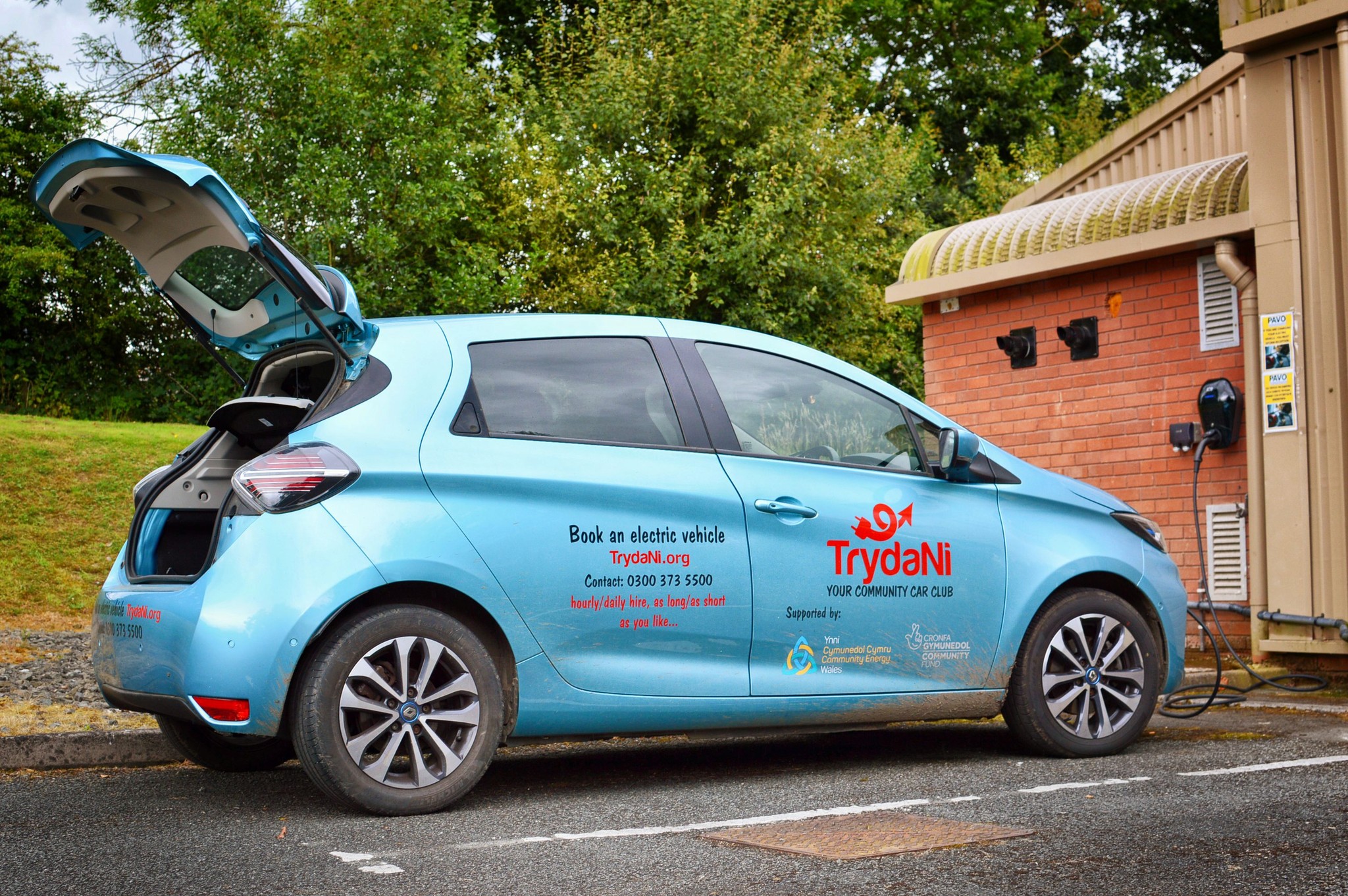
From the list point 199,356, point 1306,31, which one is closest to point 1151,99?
point 199,356

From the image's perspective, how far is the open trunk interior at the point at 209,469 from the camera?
196 inches

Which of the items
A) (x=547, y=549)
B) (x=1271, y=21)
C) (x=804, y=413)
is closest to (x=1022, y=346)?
(x=1271, y=21)

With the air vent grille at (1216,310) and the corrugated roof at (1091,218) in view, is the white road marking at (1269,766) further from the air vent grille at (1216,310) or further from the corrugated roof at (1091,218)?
the corrugated roof at (1091,218)

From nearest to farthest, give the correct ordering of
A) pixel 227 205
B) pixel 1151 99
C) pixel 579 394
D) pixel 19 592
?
pixel 227 205 → pixel 579 394 → pixel 19 592 → pixel 1151 99

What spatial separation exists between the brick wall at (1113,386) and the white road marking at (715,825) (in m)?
5.13

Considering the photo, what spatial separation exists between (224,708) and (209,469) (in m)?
1.23

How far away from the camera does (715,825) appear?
447 cm

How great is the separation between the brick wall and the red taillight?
6.88 metres

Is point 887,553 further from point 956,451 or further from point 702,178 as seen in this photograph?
point 702,178

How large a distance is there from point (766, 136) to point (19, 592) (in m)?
13.8

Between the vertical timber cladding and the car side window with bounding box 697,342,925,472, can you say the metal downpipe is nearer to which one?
the vertical timber cladding

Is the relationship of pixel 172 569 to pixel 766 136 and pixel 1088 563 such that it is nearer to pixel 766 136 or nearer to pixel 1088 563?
pixel 1088 563

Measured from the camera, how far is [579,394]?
16.8 feet

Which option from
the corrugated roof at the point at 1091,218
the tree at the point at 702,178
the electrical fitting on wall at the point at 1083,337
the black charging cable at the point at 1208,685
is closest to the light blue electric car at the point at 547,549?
the black charging cable at the point at 1208,685
